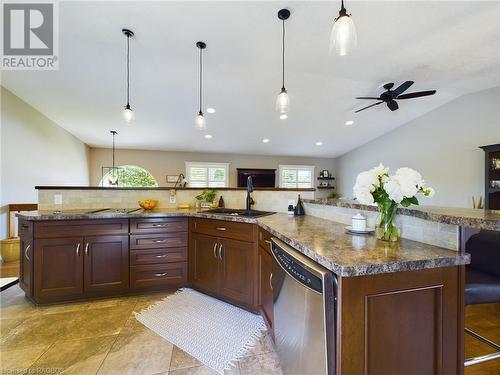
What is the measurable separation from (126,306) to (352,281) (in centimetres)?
227

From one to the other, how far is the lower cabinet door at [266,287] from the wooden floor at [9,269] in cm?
333

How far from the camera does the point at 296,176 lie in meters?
7.99

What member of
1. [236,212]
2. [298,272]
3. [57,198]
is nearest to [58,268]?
[57,198]

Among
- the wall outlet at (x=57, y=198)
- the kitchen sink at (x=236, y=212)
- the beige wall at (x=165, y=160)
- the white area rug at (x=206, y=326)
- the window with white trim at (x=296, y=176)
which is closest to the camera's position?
the white area rug at (x=206, y=326)

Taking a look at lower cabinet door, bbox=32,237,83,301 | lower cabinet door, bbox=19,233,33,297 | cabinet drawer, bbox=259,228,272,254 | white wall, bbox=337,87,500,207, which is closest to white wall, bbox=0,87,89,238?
lower cabinet door, bbox=19,233,33,297

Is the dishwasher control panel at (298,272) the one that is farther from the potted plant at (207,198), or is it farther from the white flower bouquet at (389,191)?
the potted plant at (207,198)

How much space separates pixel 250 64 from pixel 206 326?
3157 mm

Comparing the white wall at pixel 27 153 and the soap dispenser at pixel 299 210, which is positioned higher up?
the white wall at pixel 27 153

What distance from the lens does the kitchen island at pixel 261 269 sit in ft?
2.69

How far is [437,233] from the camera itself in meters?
1.07

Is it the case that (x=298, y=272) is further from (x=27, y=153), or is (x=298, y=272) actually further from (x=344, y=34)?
(x=27, y=153)

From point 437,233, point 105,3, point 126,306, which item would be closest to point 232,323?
point 126,306

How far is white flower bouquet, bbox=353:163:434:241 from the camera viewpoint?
107cm

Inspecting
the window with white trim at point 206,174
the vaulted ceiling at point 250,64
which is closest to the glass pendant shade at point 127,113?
the vaulted ceiling at point 250,64
